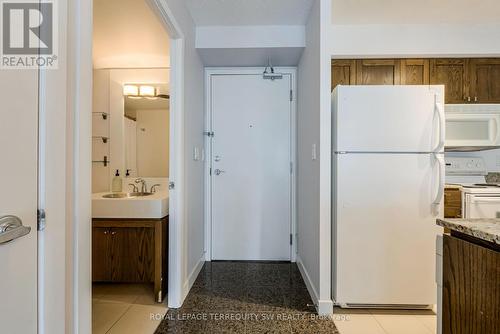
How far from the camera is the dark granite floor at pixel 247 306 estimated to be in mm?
1850

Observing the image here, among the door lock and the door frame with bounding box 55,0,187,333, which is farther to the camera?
the door lock

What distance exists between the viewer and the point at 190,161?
242cm

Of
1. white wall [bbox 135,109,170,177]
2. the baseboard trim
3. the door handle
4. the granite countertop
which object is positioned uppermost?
white wall [bbox 135,109,170,177]

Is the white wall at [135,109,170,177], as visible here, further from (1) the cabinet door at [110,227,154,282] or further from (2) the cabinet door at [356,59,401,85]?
(2) the cabinet door at [356,59,401,85]

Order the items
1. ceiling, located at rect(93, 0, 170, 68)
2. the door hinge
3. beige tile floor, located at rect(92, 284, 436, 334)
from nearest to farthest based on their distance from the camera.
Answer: the door hinge, beige tile floor, located at rect(92, 284, 436, 334), ceiling, located at rect(93, 0, 170, 68)

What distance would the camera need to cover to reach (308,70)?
2.50 metres

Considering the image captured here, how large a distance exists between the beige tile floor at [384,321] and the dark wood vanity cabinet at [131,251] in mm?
1440

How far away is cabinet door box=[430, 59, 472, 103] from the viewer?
8.90 ft

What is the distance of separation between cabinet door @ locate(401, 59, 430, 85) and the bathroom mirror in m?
2.46

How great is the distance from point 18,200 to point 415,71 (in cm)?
324

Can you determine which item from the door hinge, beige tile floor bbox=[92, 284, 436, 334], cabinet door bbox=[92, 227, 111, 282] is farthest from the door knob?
the door hinge

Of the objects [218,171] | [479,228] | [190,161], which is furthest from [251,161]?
[479,228]

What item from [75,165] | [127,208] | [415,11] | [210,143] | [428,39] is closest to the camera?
[75,165]

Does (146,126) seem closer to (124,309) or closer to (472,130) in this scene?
(124,309)
